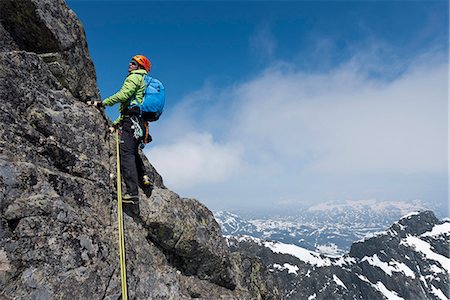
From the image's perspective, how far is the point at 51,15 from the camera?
13.5 meters

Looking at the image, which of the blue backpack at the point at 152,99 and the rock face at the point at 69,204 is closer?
the rock face at the point at 69,204

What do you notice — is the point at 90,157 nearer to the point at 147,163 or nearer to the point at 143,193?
the point at 143,193

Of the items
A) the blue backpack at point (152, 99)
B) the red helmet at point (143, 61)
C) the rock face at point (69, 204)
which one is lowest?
the rock face at point (69, 204)

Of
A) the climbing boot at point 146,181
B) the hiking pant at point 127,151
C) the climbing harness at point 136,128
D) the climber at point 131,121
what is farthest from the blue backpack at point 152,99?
the climbing boot at point 146,181

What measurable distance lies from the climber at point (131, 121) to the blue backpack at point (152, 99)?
199mm

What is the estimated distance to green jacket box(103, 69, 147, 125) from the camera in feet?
37.8

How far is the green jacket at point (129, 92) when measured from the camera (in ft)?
37.8

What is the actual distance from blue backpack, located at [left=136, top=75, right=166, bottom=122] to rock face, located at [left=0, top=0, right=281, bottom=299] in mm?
2046

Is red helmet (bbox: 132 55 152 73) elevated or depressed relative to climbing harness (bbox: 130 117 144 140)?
elevated

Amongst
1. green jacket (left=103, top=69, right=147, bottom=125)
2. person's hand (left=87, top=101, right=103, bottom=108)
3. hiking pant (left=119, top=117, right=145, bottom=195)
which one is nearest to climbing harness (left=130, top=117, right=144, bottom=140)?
hiking pant (left=119, top=117, right=145, bottom=195)

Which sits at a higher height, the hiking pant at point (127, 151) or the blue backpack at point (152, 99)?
the blue backpack at point (152, 99)

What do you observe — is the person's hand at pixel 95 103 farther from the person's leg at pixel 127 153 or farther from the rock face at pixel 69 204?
the person's leg at pixel 127 153

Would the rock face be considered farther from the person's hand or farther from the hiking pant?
the hiking pant

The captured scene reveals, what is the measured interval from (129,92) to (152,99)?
98cm
